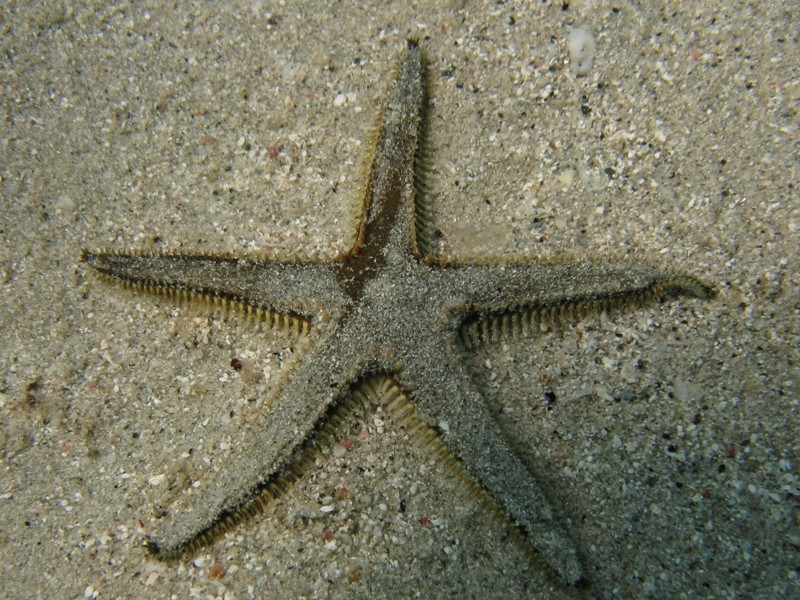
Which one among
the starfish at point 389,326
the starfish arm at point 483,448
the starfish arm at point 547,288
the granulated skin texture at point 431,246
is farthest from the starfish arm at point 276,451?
the starfish arm at point 547,288

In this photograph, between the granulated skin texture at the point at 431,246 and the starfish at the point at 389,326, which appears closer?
the starfish at the point at 389,326

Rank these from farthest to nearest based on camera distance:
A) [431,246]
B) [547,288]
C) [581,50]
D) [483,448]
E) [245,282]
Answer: [581,50]
[431,246]
[245,282]
[547,288]
[483,448]

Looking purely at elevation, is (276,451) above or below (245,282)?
below

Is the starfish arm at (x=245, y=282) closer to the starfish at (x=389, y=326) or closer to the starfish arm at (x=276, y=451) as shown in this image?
the starfish at (x=389, y=326)

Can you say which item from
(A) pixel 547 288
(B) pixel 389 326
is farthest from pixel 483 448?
(A) pixel 547 288

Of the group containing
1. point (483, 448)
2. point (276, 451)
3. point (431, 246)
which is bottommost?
point (276, 451)

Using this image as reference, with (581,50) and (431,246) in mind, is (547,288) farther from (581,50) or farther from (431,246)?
(581,50)

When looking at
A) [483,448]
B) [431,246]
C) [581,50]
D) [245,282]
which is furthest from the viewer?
[581,50]

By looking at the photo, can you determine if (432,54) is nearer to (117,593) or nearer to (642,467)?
(642,467)
